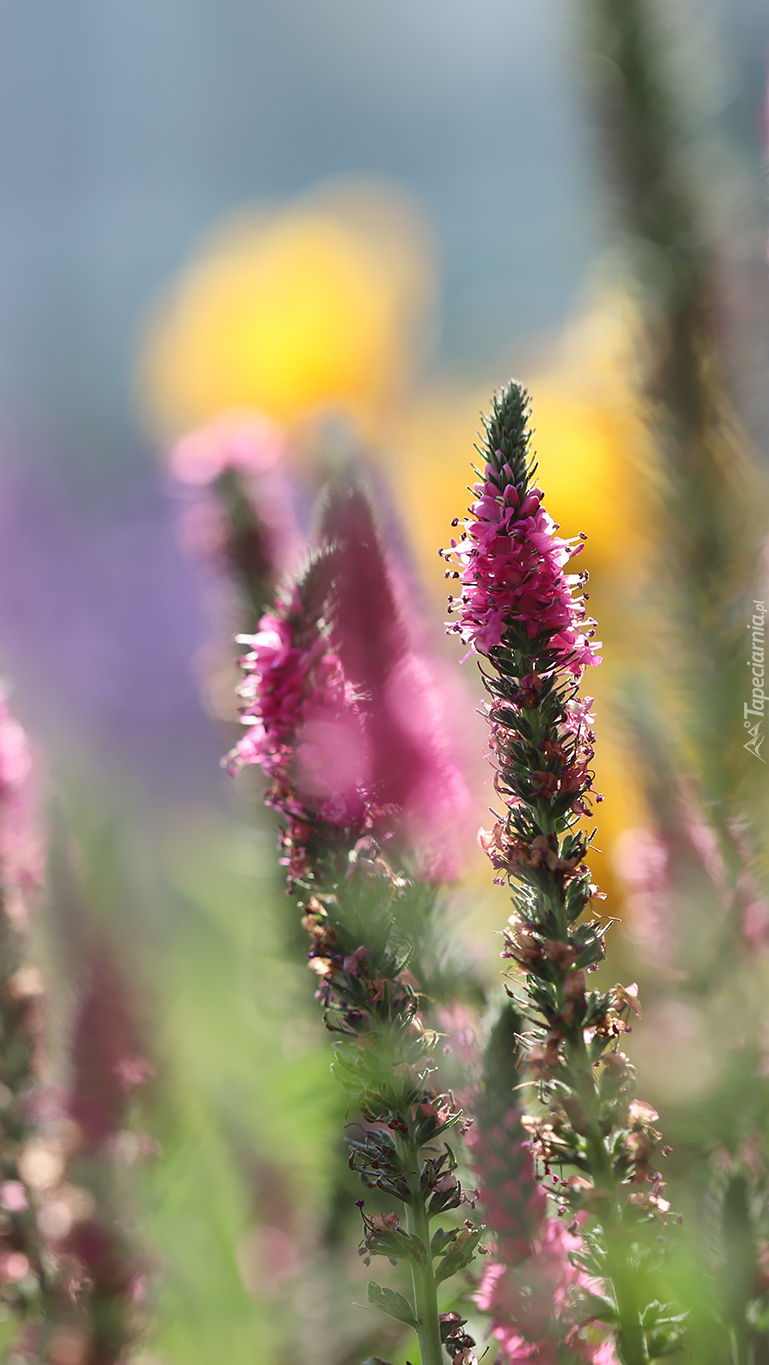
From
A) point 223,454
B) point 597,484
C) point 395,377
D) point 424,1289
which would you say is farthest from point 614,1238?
point 395,377

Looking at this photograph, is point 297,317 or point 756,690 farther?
point 297,317

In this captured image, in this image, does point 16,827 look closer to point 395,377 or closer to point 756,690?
point 756,690

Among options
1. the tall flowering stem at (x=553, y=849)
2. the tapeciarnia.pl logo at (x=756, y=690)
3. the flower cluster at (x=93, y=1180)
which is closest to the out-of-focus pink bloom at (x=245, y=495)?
the flower cluster at (x=93, y=1180)

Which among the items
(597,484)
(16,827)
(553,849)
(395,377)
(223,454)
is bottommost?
(553,849)

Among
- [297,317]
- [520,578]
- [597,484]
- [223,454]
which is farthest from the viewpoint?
[297,317]

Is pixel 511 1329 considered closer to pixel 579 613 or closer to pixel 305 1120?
pixel 579 613

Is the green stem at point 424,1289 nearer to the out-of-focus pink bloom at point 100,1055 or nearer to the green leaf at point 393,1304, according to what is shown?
the green leaf at point 393,1304

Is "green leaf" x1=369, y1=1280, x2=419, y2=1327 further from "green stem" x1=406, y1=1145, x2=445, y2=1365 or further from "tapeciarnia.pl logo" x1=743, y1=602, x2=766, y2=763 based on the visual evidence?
"tapeciarnia.pl logo" x1=743, y1=602, x2=766, y2=763
